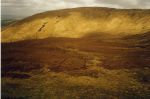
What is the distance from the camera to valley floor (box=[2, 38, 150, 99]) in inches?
501

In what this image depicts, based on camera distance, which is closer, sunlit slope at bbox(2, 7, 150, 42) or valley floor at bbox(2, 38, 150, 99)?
valley floor at bbox(2, 38, 150, 99)

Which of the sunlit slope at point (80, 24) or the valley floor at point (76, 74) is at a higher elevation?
the sunlit slope at point (80, 24)

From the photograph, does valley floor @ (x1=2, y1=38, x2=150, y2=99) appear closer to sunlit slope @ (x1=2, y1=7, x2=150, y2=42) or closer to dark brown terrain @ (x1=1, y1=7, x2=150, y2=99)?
dark brown terrain @ (x1=1, y1=7, x2=150, y2=99)

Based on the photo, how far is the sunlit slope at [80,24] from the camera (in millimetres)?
40531

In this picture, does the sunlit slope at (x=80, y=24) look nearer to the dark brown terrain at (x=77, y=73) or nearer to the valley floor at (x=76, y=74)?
the dark brown terrain at (x=77, y=73)

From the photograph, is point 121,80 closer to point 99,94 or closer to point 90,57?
point 99,94

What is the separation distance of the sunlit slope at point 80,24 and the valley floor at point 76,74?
16055 mm

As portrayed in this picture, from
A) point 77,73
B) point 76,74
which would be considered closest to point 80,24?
point 77,73

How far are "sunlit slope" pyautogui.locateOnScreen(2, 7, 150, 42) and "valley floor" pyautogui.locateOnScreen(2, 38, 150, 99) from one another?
16.1 meters

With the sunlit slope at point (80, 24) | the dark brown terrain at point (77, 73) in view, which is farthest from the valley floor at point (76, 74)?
the sunlit slope at point (80, 24)

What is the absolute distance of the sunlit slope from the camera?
133ft

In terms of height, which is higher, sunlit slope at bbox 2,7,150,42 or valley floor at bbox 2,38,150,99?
sunlit slope at bbox 2,7,150,42

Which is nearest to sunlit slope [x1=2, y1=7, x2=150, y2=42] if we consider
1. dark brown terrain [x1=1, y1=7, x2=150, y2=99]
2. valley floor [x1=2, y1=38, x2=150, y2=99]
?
dark brown terrain [x1=1, y1=7, x2=150, y2=99]

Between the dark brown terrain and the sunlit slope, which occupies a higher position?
the sunlit slope
